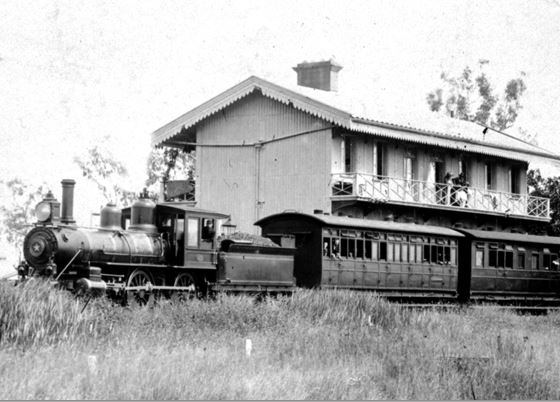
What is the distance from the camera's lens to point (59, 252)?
18.5 meters

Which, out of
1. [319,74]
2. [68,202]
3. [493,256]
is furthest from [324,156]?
[68,202]

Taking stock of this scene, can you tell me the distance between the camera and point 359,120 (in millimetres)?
28938

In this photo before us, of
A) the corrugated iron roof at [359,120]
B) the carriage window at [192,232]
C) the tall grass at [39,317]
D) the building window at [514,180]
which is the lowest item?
the tall grass at [39,317]

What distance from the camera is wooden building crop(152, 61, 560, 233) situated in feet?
97.6

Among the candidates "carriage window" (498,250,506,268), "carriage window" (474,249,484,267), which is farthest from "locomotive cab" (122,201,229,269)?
"carriage window" (498,250,506,268)

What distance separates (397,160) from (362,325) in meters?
15.1

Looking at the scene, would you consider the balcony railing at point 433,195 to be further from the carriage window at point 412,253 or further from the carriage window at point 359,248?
the carriage window at point 359,248

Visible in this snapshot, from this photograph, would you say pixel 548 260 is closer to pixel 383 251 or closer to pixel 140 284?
pixel 383 251

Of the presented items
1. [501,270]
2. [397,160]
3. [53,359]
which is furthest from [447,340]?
[397,160]

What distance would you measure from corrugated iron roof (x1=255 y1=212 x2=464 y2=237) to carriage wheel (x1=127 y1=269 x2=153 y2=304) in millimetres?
5751

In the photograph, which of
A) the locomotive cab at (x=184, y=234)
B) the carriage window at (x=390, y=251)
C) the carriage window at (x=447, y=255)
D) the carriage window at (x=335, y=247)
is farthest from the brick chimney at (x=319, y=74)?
the locomotive cab at (x=184, y=234)

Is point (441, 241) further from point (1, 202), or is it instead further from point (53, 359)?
point (53, 359)

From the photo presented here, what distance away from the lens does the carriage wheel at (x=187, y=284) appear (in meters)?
20.7

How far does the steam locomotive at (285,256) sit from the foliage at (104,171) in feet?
6.94
